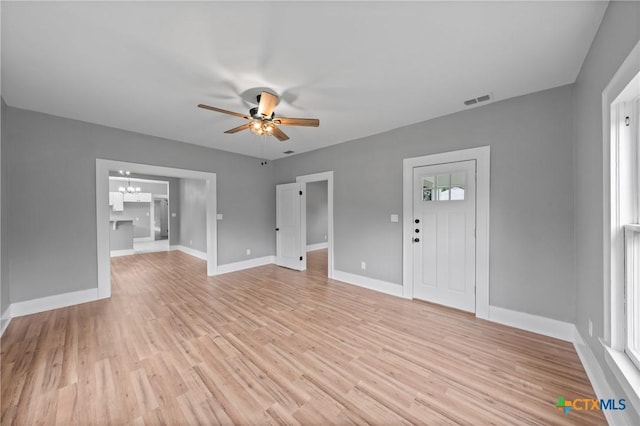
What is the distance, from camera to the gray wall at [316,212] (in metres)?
7.88

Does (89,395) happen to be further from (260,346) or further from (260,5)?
(260,5)

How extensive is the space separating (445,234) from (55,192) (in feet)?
17.6

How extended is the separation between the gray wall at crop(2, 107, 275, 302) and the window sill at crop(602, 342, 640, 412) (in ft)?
17.8

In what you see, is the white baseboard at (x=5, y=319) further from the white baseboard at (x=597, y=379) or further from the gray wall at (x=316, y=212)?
the gray wall at (x=316, y=212)

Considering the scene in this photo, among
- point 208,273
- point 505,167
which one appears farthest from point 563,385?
point 208,273

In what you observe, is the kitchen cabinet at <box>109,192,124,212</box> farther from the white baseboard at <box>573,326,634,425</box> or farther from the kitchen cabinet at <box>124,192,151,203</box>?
the white baseboard at <box>573,326,634,425</box>

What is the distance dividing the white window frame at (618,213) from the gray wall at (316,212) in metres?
6.65

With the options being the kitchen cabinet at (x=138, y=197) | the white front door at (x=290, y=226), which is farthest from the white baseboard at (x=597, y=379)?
the kitchen cabinet at (x=138, y=197)

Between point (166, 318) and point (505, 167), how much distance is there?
448 cm

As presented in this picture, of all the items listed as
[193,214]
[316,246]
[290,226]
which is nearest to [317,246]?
[316,246]

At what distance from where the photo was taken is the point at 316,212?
806 centimetres

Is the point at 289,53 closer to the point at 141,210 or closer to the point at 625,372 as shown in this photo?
the point at 625,372

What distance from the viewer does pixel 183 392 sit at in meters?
1.71

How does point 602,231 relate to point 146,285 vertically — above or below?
above
